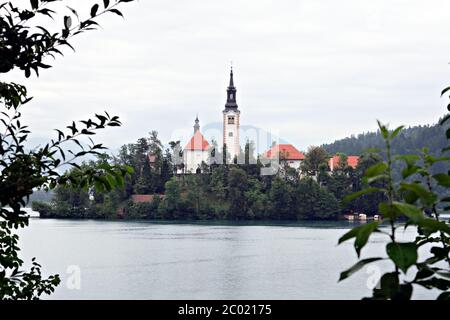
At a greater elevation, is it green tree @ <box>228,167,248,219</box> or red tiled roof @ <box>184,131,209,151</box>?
red tiled roof @ <box>184,131,209,151</box>

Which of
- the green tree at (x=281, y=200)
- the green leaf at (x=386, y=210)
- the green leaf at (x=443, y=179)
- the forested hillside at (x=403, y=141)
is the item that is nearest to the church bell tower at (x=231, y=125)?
the green tree at (x=281, y=200)

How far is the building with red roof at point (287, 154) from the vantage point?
88750 mm

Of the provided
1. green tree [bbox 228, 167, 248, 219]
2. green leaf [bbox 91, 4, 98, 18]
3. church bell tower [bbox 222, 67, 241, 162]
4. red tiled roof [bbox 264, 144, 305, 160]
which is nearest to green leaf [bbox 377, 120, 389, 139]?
green leaf [bbox 91, 4, 98, 18]

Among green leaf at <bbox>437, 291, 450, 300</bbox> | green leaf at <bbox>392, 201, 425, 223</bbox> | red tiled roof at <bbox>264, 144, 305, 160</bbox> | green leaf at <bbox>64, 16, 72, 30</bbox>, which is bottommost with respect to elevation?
green leaf at <bbox>437, 291, 450, 300</bbox>

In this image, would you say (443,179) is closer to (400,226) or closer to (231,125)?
(400,226)

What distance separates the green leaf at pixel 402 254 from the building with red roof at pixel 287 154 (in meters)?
86.0

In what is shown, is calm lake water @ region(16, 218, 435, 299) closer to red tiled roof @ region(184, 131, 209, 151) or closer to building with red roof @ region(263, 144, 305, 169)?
building with red roof @ region(263, 144, 305, 169)

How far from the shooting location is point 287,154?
89.3 meters

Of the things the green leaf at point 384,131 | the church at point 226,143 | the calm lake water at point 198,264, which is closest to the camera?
the green leaf at point 384,131

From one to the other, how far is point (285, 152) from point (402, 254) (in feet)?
294

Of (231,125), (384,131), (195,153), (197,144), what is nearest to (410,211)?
(384,131)

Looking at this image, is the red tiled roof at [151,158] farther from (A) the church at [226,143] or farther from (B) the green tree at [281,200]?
(B) the green tree at [281,200]

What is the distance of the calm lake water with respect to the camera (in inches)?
967
